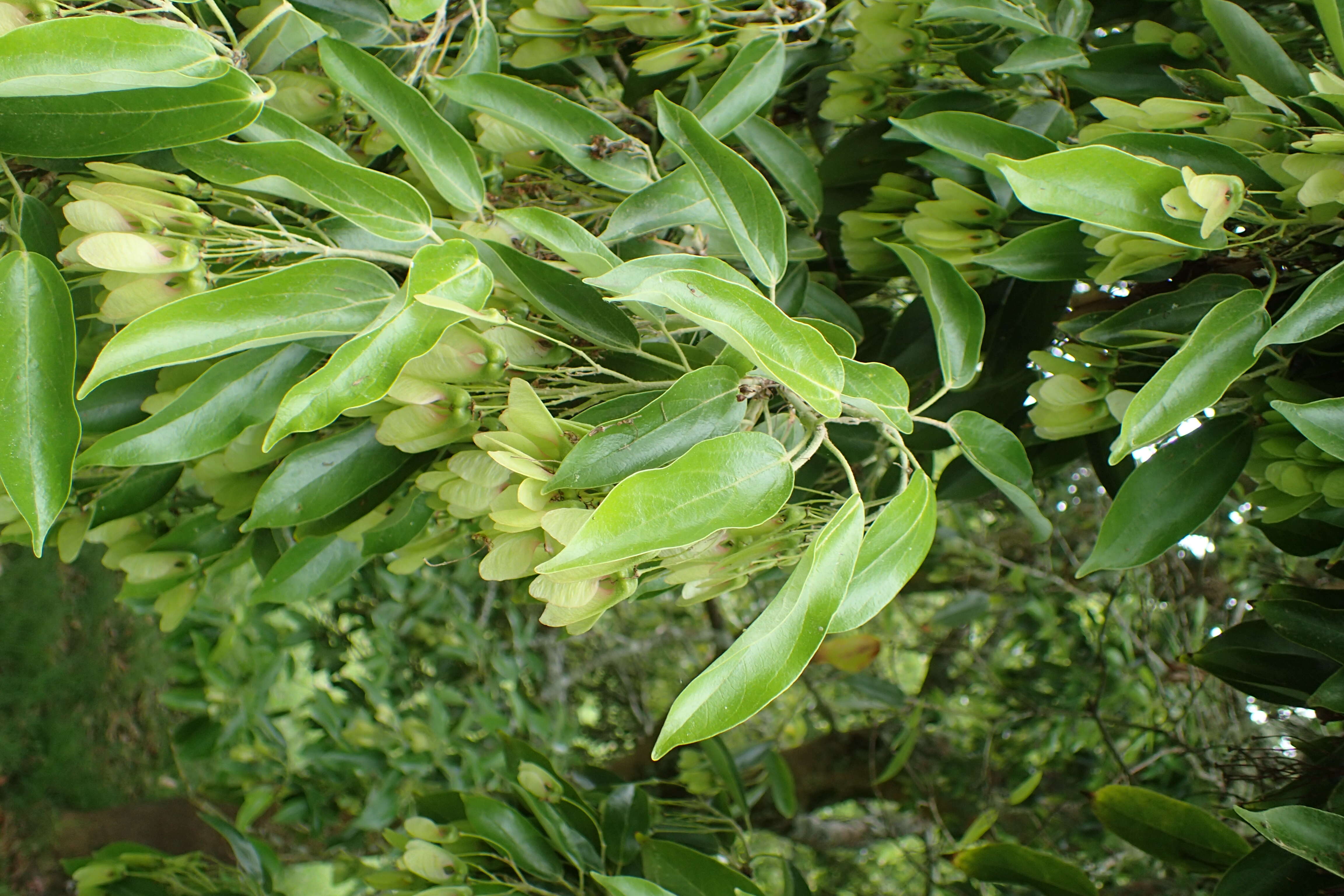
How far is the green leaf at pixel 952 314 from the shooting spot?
2.09ft

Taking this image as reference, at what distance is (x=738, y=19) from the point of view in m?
0.86

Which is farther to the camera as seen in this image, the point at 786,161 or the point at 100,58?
the point at 786,161

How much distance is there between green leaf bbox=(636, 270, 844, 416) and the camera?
1.40 feet

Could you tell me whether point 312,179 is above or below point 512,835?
above

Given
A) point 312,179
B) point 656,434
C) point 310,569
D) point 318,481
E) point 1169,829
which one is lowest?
point 1169,829

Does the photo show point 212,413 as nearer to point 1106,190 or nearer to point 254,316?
point 254,316

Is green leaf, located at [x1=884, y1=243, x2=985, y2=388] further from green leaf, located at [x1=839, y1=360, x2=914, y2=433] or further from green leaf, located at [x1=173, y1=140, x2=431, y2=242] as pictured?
green leaf, located at [x1=173, y1=140, x2=431, y2=242]

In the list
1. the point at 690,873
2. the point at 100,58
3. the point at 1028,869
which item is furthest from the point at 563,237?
the point at 1028,869

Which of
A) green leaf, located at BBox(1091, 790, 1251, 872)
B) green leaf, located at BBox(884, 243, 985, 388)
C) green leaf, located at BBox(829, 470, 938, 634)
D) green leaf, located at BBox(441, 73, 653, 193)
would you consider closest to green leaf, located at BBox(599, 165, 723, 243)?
green leaf, located at BBox(441, 73, 653, 193)

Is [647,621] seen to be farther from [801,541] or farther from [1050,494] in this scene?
[801,541]

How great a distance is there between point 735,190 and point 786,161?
0.28m

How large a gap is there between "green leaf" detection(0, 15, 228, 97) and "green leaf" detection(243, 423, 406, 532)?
0.26 metres

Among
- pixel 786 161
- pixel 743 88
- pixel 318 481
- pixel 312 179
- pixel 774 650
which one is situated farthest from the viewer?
pixel 786 161

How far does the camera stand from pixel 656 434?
19.5 inches
